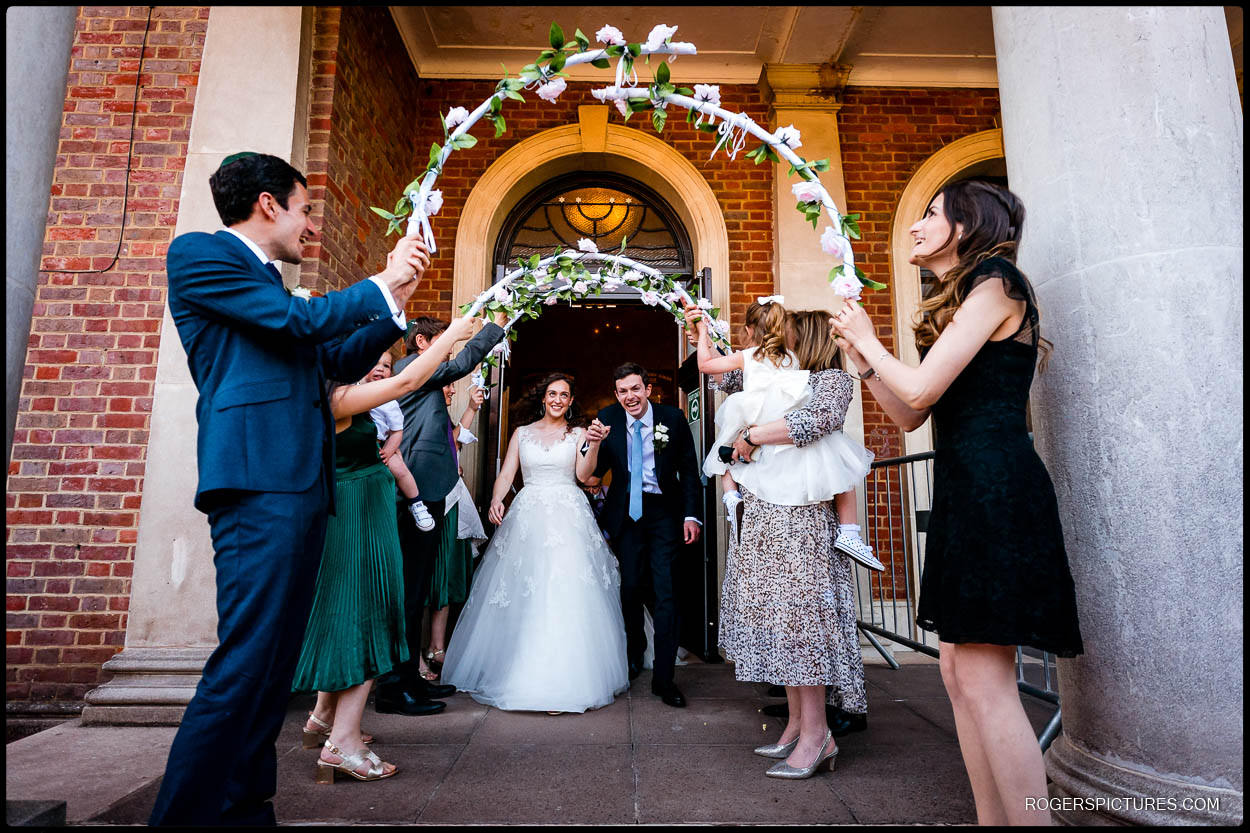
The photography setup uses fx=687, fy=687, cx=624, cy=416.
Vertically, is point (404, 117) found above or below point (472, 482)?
above

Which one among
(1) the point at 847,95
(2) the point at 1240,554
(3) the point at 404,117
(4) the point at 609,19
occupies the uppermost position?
(4) the point at 609,19

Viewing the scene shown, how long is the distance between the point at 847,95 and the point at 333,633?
19.6 ft

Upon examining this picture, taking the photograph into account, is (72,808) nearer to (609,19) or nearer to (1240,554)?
(1240,554)

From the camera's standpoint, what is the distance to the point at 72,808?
2.33 meters

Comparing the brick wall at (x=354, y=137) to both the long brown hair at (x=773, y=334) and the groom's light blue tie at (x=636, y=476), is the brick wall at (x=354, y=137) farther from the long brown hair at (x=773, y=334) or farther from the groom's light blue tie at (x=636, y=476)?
the long brown hair at (x=773, y=334)

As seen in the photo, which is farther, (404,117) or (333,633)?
(404,117)

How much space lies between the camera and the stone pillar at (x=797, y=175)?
5.53m

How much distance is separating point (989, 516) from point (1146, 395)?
681mm

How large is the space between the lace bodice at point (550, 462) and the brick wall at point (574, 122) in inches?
75.0

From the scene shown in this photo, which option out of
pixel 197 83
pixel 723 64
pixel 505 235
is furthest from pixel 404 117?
pixel 723 64

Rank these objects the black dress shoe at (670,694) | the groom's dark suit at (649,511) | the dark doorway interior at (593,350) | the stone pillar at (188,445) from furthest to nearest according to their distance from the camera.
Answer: the dark doorway interior at (593,350) < the groom's dark suit at (649,511) < the black dress shoe at (670,694) < the stone pillar at (188,445)

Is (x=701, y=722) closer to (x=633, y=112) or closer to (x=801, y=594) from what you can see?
(x=801, y=594)

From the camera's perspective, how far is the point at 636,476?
430 centimetres

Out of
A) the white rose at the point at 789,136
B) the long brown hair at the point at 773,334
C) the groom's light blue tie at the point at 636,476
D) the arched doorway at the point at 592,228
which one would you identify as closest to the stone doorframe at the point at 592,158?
the arched doorway at the point at 592,228
